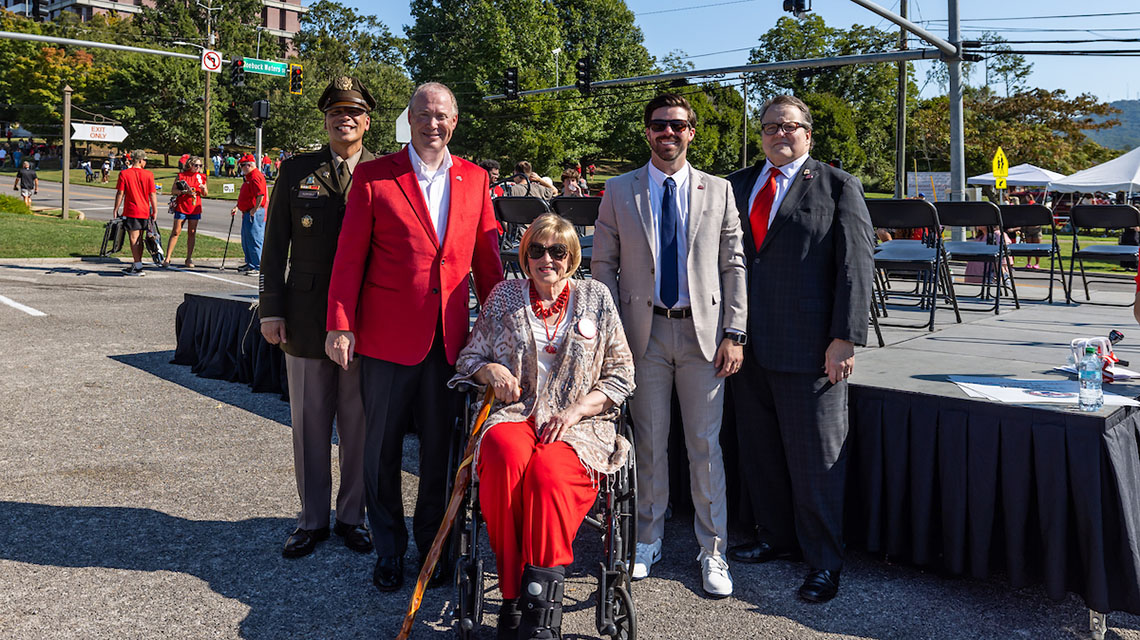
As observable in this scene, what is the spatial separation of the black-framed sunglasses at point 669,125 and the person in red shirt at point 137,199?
12534 millimetres

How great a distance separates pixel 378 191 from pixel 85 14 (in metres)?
116

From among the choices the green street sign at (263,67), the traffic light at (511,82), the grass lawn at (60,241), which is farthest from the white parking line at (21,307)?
the traffic light at (511,82)

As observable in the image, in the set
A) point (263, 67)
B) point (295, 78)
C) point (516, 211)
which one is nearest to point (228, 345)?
point (516, 211)

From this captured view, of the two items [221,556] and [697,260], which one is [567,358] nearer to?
[697,260]

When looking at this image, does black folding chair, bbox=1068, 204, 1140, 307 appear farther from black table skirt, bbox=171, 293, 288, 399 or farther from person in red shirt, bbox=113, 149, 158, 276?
person in red shirt, bbox=113, 149, 158, 276

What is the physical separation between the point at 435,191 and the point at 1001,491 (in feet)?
8.72

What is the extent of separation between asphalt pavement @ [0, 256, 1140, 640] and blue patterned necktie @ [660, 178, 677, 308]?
1.25 meters

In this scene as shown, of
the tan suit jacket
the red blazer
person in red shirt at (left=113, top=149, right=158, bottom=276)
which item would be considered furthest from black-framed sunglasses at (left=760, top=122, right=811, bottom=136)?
person in red shirt at (left=113, top=149, right=158, bottom=276)

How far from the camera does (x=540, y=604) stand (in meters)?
3.07

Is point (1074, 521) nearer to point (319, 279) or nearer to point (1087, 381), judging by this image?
point (1087, 381)

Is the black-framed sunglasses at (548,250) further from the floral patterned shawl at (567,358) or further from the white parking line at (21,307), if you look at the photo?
the white parking line at (21,307)

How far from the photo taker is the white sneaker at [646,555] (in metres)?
4.00

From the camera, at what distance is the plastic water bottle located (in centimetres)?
367

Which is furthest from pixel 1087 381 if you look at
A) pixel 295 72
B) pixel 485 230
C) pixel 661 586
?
pixel 295 72
